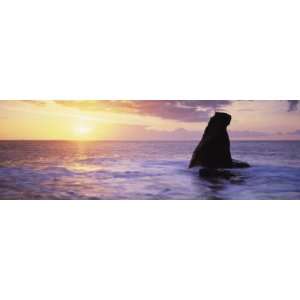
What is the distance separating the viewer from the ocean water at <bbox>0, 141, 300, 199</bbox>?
3.30 metres

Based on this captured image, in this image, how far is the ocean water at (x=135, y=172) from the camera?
3301 mm

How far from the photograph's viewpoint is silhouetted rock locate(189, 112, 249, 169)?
3359mm

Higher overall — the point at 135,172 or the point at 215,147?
the point at 215,147

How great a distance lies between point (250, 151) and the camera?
335cm

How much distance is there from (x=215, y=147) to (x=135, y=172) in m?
0.60

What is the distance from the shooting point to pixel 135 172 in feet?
11.0

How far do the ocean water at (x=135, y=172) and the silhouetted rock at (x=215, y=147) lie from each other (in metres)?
0.04

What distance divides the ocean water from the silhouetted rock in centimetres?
4

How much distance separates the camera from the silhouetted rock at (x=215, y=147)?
132 inches
